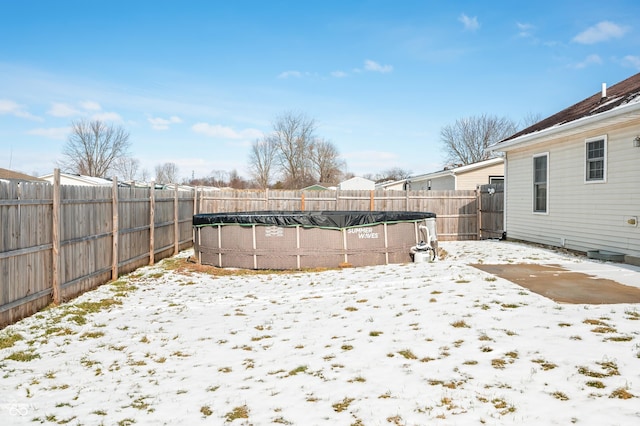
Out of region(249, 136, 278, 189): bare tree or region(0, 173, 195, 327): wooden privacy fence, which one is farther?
region(249, 136, 278, 189): bare tree

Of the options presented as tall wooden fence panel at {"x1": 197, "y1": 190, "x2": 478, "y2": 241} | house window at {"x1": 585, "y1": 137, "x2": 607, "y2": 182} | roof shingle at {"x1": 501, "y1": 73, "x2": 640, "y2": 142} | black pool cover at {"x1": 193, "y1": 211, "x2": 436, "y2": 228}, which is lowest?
black pool cover at {"x1": 193, "y1": 211, "x2": 436, "y2": 228}

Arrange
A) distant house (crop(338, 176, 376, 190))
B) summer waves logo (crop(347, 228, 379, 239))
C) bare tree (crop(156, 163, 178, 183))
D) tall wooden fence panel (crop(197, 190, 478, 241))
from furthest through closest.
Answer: bare tree (crop(156, 163, 178, 183)) → distant house (crop(338, 176, 376, 190)) → tall wooden fence panel (crop(197, 190, 478, 241)) → summer waves logo (crop(347, 228, 379, 239))

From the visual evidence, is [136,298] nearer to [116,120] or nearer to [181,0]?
[181,0]

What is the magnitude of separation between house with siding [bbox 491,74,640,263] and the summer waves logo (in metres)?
4.46

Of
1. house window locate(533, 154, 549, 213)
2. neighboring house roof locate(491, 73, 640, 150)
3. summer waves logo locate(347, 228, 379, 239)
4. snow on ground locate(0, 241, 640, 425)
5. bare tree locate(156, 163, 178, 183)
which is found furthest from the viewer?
bare tree locate(156, 163, 178, 183)

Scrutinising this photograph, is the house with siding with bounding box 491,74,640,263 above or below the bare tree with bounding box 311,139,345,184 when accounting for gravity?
below

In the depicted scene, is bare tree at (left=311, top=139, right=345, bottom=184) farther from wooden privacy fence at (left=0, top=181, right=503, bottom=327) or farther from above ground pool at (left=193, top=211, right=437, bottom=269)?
above ground pool at (left=193, top=211, right=437, bottom=269)

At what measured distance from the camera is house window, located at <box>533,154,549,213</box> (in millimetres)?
10266

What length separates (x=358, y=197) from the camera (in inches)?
587

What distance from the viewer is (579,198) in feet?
29.2

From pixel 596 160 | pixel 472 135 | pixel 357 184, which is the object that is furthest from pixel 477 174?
pixel 357 184

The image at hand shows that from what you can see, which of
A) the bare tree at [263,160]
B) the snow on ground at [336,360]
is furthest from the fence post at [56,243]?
the bare tree at [263,160]

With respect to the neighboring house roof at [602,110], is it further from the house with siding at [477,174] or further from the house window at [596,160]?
the house with siding at [477,174]

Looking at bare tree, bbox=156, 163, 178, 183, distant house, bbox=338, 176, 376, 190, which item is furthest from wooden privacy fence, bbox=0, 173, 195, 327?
bare tree, bbox=156, 163, 178, 183
